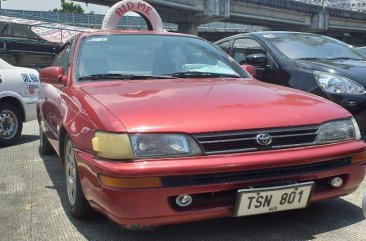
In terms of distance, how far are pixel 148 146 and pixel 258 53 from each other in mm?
3952

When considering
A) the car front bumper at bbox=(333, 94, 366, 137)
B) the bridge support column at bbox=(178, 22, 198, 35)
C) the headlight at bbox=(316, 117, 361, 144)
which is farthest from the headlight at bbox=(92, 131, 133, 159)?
the bridge support column at bbox=(178, 22, 198, 35)

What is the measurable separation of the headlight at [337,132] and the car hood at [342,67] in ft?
6.77

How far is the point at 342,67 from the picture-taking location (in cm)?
549

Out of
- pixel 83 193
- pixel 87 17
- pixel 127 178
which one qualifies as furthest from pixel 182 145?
pixel 87 17

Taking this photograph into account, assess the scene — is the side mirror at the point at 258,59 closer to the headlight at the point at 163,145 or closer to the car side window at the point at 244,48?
the car side window at the point at 244,48

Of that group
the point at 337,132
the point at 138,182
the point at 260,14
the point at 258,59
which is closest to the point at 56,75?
the point at 138,182

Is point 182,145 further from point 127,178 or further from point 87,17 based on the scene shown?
point 87,17

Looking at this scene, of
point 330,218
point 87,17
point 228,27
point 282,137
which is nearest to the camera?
point 282,137

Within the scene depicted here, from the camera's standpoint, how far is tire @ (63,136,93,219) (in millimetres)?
3354

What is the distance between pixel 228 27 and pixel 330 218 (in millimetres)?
71565

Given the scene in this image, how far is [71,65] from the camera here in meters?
4.11

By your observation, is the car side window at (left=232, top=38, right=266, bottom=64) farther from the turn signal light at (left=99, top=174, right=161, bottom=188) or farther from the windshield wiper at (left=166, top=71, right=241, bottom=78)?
the turn signal light at (left=99, top=174, right=161, bottom=188)

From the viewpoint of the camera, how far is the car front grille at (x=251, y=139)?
2838mm

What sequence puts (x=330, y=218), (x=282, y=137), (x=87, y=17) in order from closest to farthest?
(x=282, y=137), (x=330, y=218), (x=87, y=17)
